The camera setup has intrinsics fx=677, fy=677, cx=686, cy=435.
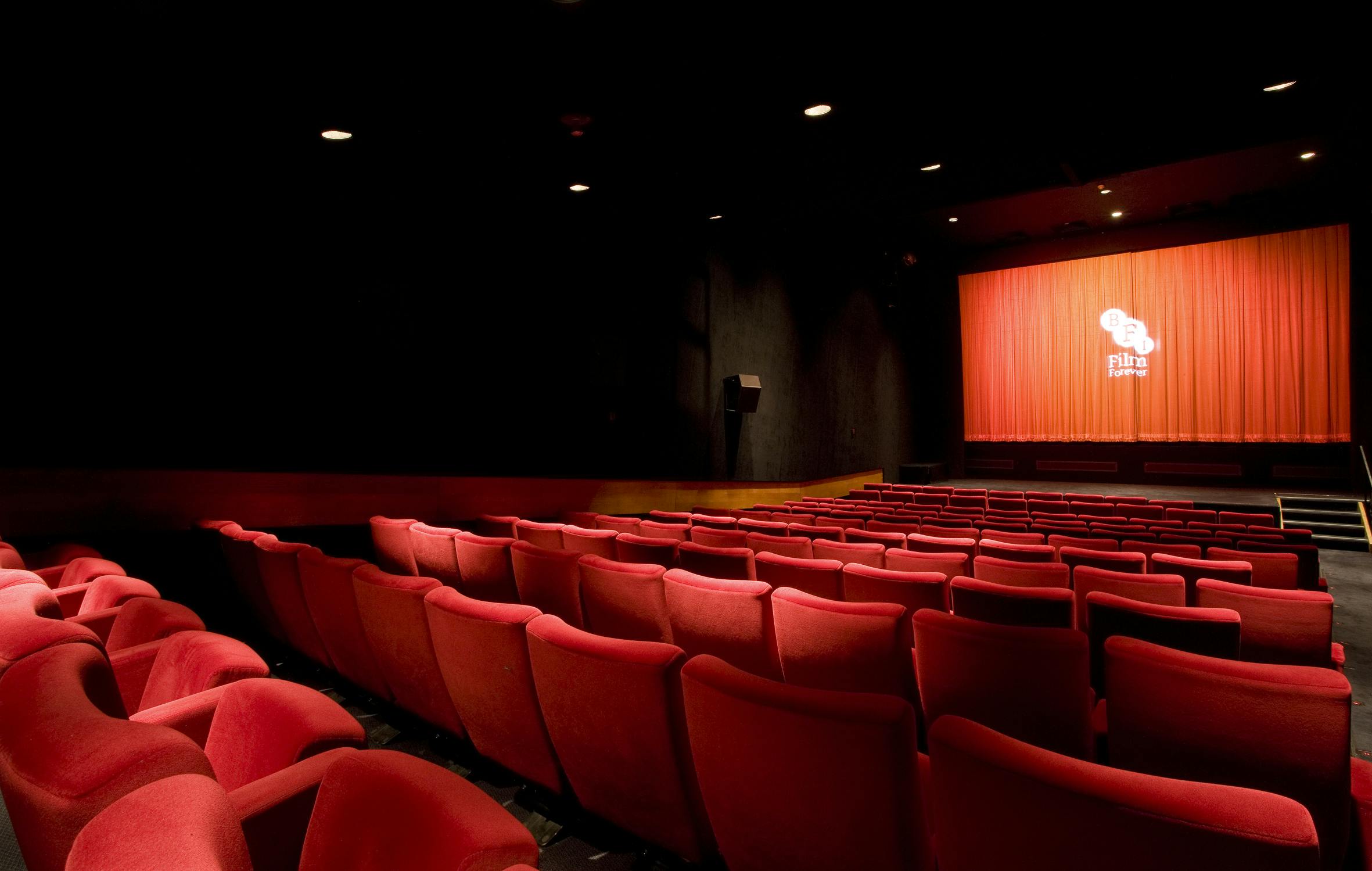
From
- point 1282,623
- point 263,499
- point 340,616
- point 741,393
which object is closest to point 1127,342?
point 741,393

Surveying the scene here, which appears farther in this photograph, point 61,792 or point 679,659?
point 679,659

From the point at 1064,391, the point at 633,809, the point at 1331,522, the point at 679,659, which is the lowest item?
the point at 1331,522

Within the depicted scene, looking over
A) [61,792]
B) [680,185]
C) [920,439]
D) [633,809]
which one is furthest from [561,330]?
[920,439]

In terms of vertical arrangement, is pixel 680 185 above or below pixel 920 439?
above

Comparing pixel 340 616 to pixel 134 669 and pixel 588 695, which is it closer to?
pixel 134 669

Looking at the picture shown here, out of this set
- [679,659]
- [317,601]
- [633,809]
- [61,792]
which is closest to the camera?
[61,792]

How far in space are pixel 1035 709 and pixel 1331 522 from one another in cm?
924

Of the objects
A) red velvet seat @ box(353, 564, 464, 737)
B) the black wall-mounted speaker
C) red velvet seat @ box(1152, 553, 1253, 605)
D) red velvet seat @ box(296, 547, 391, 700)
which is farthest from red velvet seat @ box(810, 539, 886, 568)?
the black wall-mounted speaker

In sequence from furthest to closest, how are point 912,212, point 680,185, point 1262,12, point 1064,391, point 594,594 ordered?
point 1064,391 → point 912,212 → point 680,185 → point 1262,12 → point 594,594

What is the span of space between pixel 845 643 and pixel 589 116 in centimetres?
381

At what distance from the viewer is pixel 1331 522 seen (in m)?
7.84

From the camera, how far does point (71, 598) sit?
2.20m

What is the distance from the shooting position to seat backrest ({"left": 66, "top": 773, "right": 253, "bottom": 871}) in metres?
0.57

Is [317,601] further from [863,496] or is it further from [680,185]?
[863,496]
